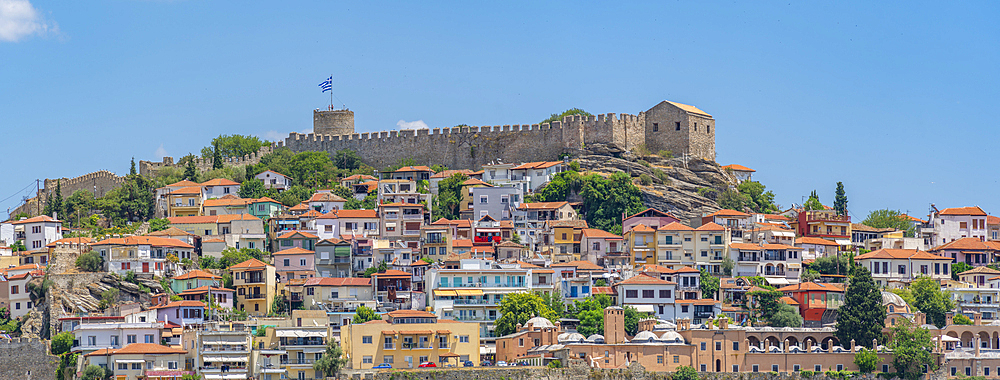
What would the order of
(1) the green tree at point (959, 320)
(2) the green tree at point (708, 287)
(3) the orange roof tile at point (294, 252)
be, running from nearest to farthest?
(1) the green tree at point (959, 320) → (2) the green tree at point (708, 287) → (3) the orange roof tile at point (294, 252)

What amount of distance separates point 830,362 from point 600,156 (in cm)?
2759

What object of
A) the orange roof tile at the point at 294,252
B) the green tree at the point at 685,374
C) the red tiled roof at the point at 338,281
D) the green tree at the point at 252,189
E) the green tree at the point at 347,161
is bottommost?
the green tree at the point at 685,374

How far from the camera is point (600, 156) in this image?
290 feet

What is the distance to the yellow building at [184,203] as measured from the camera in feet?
279

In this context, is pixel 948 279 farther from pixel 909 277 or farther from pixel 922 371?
pixel 922 371

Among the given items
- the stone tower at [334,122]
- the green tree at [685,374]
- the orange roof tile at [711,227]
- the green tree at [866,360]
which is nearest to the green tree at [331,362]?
the green tree at [685,374]

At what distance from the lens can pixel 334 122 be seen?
9981cm

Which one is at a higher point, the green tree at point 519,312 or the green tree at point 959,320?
the green tree at point 519,312

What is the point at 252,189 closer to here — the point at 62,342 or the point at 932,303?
the point at 62,342

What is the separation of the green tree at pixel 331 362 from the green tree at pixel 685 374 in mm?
13989

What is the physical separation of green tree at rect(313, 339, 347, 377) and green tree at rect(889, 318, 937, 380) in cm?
2393

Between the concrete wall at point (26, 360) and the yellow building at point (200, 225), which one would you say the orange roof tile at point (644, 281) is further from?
the concrete wall at point (26, 360)

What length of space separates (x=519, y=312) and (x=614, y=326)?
15.5 ft

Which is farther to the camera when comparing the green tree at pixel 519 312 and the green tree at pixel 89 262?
the green tree at pixel 89 262
